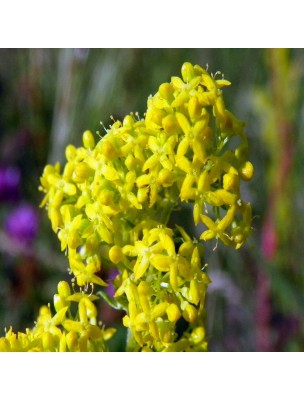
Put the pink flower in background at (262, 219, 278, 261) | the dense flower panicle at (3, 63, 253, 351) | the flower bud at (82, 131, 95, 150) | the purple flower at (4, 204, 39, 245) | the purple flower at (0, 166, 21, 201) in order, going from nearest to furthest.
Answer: the dense flower panicle at (3, 63, 253, 351), the flower bud at (82, 131, 95, 150), the pink flower in background at (262, 219, 278, 261), the purple flower at (4, 204, 39, 245), the purple flower at (0, 166, 21, 201)

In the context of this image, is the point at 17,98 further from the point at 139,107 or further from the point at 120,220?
the point at 120,220

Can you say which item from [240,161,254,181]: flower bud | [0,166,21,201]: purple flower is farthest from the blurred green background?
[240,161,254,181]: flower bud

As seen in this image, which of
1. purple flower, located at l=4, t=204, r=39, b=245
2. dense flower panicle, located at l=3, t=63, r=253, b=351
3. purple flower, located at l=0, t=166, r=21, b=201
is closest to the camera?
dense flower panicle, located at l=3, t=63, r=253, b=351

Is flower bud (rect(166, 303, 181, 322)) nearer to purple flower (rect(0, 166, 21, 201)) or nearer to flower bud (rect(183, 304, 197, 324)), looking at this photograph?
flower bud (rect(183, 304, 197, 324))

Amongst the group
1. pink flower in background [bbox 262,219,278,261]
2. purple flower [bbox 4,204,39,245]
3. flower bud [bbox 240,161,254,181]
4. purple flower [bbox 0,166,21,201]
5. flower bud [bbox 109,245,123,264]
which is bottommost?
pink flower in background [bbox 262,219,278,261]

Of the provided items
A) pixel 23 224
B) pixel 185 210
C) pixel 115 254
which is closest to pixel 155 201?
pixel 115 254

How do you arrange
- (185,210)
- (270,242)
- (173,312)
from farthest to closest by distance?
(185,210), (270,242), (173,312)

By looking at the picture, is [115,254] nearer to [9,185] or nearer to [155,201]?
[155,201]
